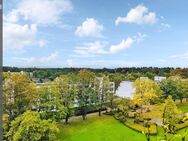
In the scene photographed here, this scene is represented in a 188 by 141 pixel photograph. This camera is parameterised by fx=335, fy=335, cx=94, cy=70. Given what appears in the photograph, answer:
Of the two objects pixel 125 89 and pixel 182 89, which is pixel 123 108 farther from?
pixel 125 89

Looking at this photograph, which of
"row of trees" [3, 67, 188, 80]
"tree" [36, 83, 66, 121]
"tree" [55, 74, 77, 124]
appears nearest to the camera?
"tree" [36, 83, 66, 121]

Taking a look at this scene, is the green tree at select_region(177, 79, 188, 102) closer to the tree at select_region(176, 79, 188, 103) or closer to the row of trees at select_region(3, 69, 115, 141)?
the tree at select_region(176, 79, 188, 103)

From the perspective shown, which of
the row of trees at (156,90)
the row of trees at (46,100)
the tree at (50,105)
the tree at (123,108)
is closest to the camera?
the row of trees at (46,100)

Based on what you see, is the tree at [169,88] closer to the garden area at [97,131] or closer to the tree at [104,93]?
the tree at [104,93]

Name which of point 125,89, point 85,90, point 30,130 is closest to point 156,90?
point 125,89

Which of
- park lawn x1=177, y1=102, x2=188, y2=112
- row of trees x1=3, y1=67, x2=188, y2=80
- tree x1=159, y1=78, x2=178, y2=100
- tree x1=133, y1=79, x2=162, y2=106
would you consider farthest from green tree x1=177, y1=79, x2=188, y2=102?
row of trees x1=3, y1=67, x2=188, y2=80

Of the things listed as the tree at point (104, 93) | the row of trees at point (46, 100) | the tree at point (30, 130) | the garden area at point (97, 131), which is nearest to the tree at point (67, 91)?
the row of trees at point (46, 100)

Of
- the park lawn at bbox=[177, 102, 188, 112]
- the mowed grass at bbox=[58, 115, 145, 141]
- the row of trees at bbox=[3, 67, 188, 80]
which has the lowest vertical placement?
the mowed grass at bbox=[58, 115, 145, 141]
